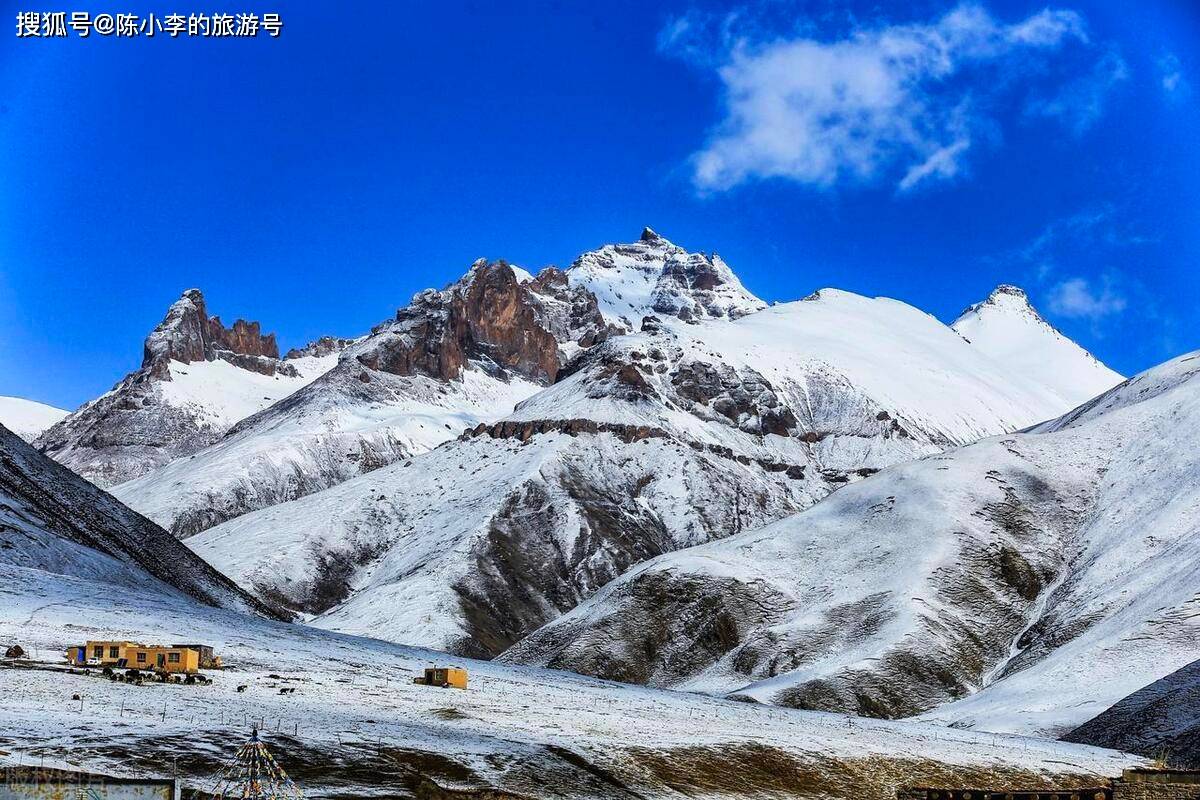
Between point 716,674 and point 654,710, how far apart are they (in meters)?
92.6

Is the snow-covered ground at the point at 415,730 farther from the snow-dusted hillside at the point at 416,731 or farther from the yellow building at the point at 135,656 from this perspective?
the yellow building at the point at 135,656

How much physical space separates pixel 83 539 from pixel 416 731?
83641 millimetres

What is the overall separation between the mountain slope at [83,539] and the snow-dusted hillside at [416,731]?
7732mm

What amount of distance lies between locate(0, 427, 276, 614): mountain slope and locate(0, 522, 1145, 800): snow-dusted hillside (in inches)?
304

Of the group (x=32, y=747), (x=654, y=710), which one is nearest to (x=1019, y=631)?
(x=654, y=710)

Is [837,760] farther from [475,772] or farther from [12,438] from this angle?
[12,438]

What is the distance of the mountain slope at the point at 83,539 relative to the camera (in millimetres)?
133375

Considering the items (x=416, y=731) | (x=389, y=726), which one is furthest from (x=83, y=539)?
(x=416, y=731)

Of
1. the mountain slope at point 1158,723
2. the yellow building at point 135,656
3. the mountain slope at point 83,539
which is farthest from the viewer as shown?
the mountain slope at point 83,539

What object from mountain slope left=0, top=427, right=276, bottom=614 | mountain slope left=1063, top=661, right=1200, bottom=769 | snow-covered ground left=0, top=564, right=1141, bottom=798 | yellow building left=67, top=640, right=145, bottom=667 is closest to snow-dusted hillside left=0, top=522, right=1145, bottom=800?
snow-covered ground left=0, top=564, right=1141, bottom=798

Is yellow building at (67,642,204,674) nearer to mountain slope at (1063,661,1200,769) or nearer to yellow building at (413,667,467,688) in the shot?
yellow building at (413,667,467,688)

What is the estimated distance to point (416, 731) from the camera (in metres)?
76.8

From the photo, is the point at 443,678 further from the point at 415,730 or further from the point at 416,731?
the point at 416,731

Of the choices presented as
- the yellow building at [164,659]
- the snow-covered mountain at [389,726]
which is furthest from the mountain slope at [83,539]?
the yellow building at [164,659]
